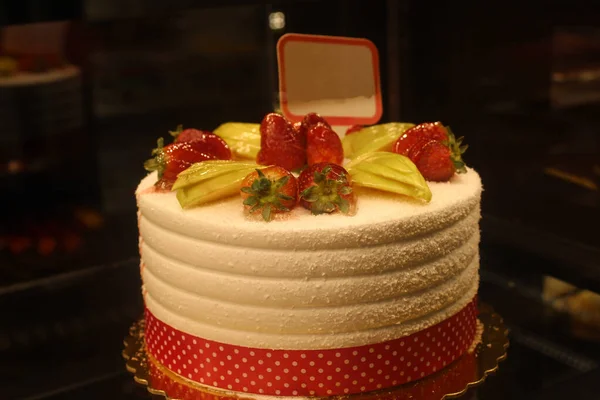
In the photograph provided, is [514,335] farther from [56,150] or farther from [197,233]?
[56,150]

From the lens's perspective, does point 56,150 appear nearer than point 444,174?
No

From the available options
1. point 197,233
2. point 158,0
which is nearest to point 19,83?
point 158,0

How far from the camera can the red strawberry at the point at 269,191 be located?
71.4 inches

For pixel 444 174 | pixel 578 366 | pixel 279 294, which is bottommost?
pixel 578 366

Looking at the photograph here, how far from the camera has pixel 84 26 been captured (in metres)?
3.13

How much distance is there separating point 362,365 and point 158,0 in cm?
120

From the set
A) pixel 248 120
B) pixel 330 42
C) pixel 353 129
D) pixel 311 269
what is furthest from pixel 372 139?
pixel 248 120

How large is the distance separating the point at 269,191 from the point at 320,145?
11.9 inches

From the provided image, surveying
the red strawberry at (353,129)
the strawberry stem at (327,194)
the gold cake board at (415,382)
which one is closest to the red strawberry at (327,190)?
the strawberry stem at (327,194)

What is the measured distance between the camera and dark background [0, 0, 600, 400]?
2.38m

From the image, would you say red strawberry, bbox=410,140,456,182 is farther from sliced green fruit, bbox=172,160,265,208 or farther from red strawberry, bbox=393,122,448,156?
sliced green fruit, bbox=172,160,265,208

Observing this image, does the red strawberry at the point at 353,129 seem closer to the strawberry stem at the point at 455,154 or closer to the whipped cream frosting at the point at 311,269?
the strawberry stem at the point at 455,154

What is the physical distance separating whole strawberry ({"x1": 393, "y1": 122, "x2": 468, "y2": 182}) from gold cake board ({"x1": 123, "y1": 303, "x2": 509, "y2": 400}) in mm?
428

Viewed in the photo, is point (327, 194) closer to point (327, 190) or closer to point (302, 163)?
point (327, 190)
